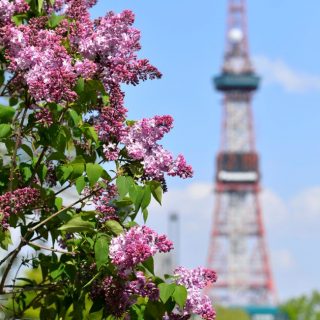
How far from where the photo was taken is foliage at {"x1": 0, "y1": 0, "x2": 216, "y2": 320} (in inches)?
205

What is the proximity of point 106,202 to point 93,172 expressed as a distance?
31 cm

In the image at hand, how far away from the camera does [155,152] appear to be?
17.4 ft

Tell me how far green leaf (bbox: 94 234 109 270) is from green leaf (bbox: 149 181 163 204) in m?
0.35

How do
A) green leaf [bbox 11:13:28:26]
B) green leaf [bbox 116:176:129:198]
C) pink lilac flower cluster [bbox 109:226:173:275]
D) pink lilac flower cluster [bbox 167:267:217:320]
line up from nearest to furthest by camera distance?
pink lilac flower cluster [bbox 109:226:173:275] → green leaf [bbox 116:176:129:198] → pink lilac flower cluster [bbox 167:267:217:320] → green leaf [bbox 11:13:28:26]

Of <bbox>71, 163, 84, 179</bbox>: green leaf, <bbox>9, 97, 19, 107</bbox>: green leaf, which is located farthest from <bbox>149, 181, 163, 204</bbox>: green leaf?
<bbox>9, 97, 19, 107</bbox>: green leaf

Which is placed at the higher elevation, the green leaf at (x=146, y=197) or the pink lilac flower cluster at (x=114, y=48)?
the pink lilac flower cluster at (x=114, y=48)

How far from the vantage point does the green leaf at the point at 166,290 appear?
5.26 m

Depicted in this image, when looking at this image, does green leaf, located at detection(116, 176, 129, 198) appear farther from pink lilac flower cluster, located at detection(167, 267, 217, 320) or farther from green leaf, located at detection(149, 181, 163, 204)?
pink lilac flower cluster, located at detection(167, 267, 217, 320)

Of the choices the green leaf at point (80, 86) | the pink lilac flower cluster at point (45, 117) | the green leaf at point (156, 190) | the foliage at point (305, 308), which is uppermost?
the foliage at point (305, 308)

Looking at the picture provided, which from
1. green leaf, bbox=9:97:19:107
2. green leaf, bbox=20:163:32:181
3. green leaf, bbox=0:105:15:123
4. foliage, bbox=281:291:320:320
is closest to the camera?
green leaf, bbox=0:105:15:123

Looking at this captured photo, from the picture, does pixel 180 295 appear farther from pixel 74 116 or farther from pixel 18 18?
pixel 18 18

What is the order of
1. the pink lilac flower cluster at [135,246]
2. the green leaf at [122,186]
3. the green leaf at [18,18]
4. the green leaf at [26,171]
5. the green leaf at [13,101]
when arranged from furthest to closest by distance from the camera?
the green leaf at [13,101] → the green leaf at [18,18] → the green leaf at [26,171] → the green leaf at [122,186] → the pink lilac flower cluster at [135,246]

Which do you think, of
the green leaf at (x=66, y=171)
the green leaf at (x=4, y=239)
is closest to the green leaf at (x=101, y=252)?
the green leaf at (x=66, y=171)

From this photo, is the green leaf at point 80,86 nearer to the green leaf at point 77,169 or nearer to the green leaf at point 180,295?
the green leaf at point 77,169
